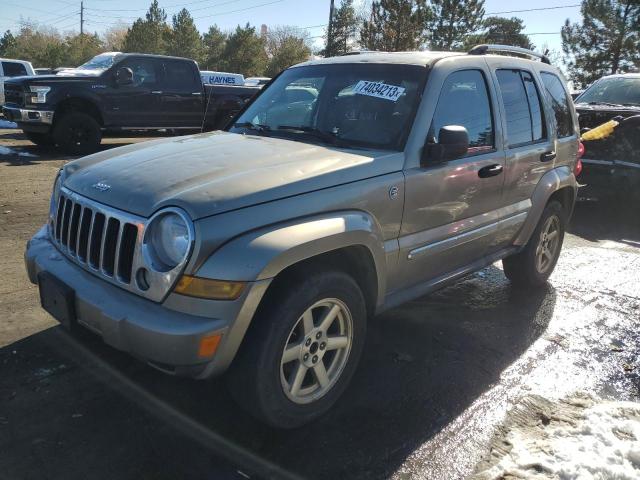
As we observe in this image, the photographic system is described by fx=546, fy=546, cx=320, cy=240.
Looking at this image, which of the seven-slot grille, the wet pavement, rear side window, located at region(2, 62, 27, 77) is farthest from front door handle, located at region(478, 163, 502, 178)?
rear side window, located at region(2, 62, 27, 77)

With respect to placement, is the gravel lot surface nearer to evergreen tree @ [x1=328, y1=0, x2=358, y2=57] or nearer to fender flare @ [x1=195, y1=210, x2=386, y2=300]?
fender flare @ [x1=195, y1=210, x2=386, y2=300]

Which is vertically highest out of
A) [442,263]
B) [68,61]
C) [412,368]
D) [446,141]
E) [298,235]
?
[68,61]

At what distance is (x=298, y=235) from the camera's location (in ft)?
8.14

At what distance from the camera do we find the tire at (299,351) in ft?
8.15

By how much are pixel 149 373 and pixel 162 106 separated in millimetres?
9783

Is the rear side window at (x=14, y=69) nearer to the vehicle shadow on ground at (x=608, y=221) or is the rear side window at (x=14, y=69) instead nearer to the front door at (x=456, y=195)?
the vehicle shadow on ground at (x=608, y=221)

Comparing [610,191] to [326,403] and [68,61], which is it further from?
[68,61]

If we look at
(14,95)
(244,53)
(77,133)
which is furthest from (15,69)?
(244,53)

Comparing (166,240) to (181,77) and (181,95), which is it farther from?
(181,77)

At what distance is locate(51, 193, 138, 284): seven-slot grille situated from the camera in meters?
2.50

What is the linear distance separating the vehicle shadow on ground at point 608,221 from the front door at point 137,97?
8648 millimetres

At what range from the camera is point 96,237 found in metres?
2.68

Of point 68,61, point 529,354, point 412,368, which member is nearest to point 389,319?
point 412,368

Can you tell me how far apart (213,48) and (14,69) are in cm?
3414
